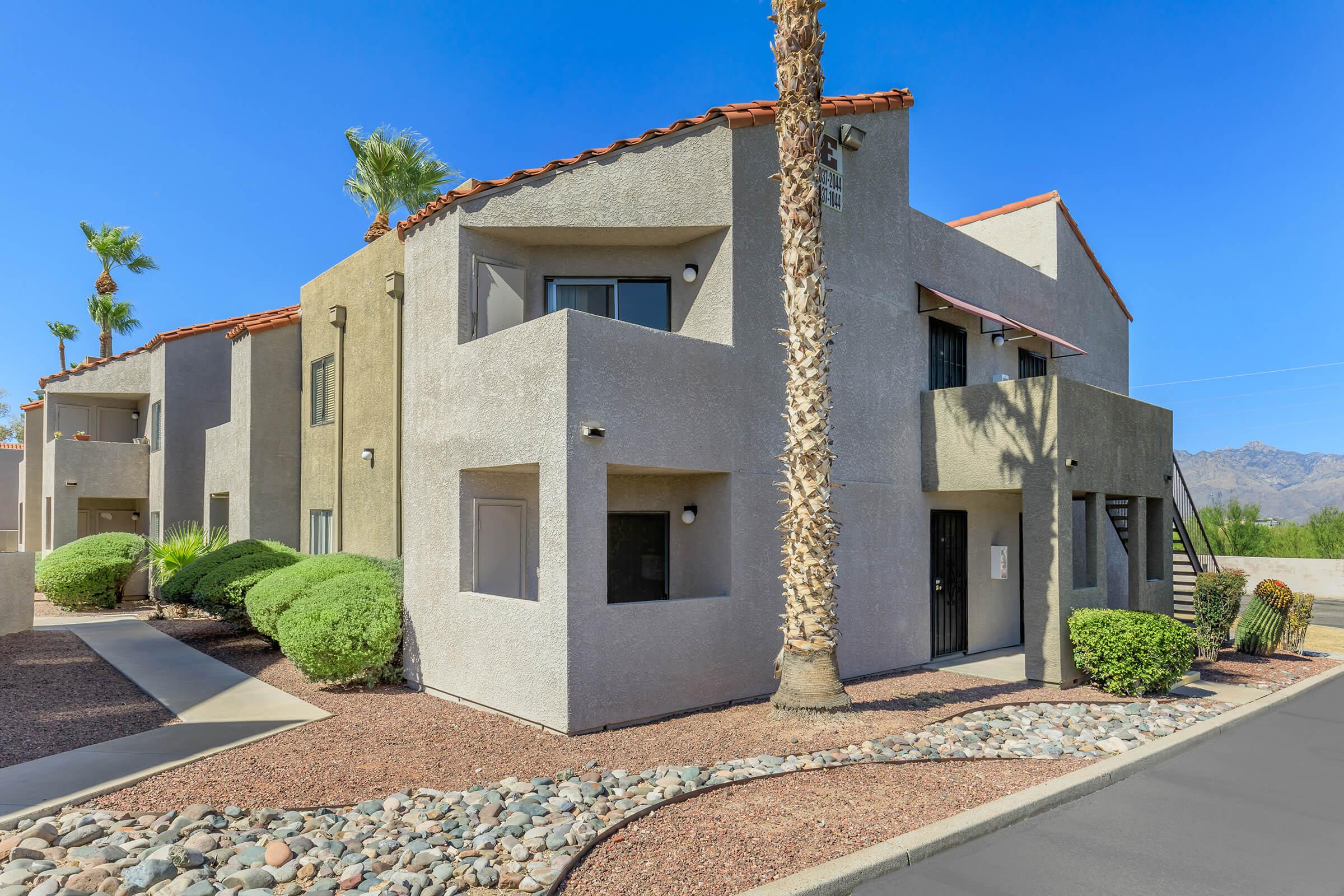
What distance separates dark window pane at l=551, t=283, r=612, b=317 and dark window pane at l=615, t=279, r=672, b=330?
0.28 m

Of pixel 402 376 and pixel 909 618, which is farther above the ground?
pixel 402 376

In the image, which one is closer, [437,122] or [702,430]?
[702,430]

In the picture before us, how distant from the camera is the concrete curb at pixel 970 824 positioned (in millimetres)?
5234

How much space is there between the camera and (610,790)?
714 centimetres

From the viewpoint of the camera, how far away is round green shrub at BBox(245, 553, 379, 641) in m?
12.1

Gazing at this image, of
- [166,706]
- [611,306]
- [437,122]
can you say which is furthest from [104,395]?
[611,306]

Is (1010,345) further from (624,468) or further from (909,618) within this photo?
(624,468)

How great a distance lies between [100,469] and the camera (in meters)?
23.6

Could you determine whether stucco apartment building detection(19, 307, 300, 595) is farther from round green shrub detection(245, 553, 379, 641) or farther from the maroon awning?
the maroon awning

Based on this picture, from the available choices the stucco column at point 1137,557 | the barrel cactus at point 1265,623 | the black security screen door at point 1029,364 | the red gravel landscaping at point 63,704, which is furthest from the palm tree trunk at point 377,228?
the barrel cactus at point 1265,623

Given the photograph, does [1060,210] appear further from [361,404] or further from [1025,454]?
[361,404]

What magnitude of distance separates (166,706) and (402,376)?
6.55 meters

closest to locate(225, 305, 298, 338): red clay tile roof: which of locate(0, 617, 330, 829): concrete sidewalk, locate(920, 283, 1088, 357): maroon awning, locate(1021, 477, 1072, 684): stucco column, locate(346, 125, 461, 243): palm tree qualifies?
locate(346, 125, 461, 243): palm tree

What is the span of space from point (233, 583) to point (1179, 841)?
47.6 feet
